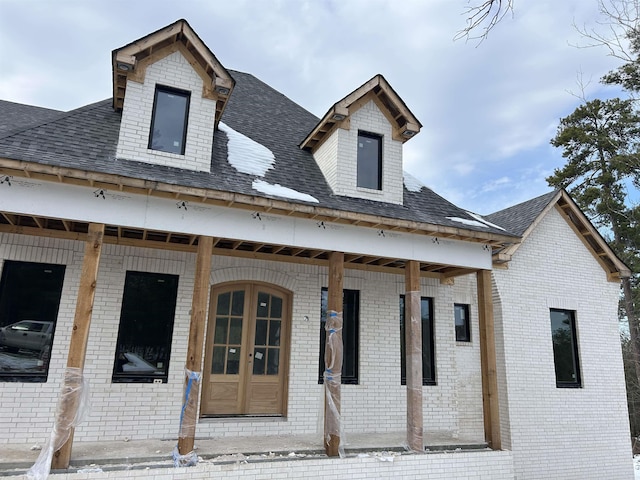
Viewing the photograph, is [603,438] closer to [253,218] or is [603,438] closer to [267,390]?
[267,390]

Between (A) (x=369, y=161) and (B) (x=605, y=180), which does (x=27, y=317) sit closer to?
(A) (x=369, y=161)

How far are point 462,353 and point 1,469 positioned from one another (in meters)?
7.83

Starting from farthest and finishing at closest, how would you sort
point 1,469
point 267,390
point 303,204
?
point 267,390 → point 303,204 → point 1,469

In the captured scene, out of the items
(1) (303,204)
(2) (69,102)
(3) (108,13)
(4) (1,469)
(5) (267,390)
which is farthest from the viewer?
(2) (69,102)

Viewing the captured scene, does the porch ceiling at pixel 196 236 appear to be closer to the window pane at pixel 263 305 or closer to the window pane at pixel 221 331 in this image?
the window pane at pixel 263 305

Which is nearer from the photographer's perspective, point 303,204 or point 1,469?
point 1,469

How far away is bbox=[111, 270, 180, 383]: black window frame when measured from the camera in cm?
690

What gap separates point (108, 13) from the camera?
8945 mm

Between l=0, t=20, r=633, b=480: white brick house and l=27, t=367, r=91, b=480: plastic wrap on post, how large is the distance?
0.09 meters

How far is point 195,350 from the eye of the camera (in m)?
5.62

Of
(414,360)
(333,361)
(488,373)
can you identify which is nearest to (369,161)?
(414,360)

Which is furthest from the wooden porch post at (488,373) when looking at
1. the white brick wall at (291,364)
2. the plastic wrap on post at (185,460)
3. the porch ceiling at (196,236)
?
the plastic wrap on post at (185,460)

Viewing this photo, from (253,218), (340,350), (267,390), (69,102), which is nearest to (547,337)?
(340,350)

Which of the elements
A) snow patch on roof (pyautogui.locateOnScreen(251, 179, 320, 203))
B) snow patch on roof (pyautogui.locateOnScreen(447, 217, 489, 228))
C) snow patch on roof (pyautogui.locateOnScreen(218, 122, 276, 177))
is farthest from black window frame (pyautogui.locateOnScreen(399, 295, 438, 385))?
A: snow patch on roof (pyautogui.locateOnScreen(218, 122, 276, 177))
